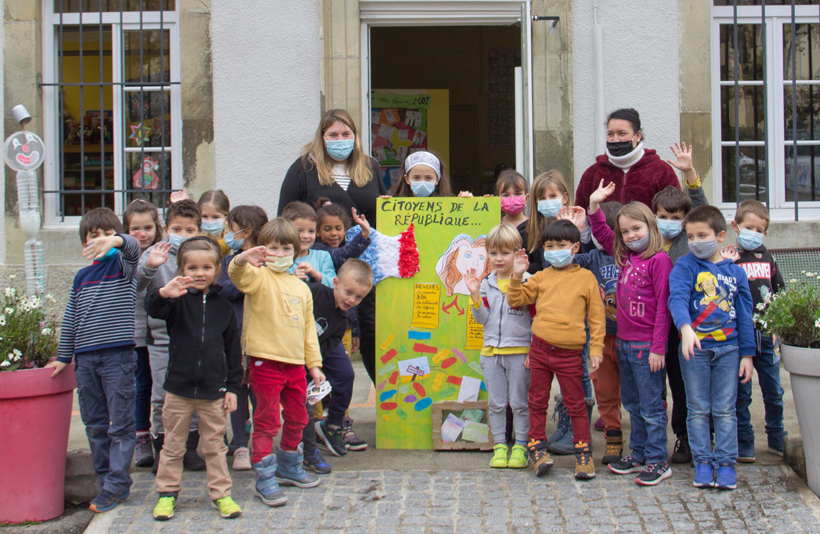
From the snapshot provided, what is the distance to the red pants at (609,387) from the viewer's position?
416 cm

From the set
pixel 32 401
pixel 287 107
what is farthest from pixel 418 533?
pixel 287 107

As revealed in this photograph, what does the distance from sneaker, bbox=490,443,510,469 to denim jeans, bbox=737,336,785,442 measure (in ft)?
4.16

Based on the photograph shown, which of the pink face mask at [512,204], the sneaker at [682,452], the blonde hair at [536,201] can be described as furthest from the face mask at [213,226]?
the sneaker at [682,452]

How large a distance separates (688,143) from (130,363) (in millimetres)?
5030

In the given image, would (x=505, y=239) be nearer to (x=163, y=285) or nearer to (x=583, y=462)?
(x=583, y=462)

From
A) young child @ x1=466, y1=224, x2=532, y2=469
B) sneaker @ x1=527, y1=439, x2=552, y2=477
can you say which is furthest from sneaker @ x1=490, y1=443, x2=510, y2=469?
sneaker @ x1=527, y1=439, x2=552, y2=477

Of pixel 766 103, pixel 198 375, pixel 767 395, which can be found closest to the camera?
pixel 198 375

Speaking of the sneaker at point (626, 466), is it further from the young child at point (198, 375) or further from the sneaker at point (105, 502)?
the sneaker at point (105, 502)

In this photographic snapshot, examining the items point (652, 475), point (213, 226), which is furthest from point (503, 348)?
point (213, 226)

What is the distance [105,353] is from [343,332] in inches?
48.8

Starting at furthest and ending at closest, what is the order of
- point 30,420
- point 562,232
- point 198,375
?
point 562,232 < point 30,420 < point 198,375

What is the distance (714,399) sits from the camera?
12.7ft

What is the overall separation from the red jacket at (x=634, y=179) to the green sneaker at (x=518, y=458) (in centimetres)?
158

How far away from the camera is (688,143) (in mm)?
6730
